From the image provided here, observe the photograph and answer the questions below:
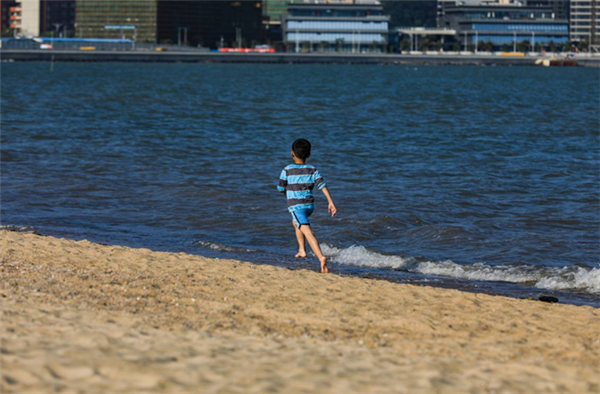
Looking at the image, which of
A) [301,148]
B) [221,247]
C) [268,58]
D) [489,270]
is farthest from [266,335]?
[268,58]

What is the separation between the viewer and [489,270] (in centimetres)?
1354

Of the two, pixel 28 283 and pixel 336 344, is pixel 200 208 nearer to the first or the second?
pixel 28 283

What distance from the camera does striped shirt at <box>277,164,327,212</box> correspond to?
11250mm

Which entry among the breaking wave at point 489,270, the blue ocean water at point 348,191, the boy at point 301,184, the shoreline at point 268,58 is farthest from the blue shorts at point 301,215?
the shoreline at point 268,58

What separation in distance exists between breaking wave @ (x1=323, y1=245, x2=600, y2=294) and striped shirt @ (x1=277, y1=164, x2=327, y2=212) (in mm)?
2827

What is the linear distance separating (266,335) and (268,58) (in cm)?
18755

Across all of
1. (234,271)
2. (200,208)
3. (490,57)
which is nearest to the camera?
(234,271)

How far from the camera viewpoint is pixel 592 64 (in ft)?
646

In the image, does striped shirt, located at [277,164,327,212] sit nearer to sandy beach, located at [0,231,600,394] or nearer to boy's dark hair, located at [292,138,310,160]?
boy's dark hair, located at [292,138,310,160]

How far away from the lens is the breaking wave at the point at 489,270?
12.8m

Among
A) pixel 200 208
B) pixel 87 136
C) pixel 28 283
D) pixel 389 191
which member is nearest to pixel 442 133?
pixel 87 136

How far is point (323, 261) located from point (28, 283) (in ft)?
12.0

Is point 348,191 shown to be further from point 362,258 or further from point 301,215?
point 301,215

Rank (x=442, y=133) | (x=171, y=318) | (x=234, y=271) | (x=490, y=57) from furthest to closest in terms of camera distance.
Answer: (x=490, y=57)
(x=442, y=133)
(x=234, y=271)
(x=171, y=318)
